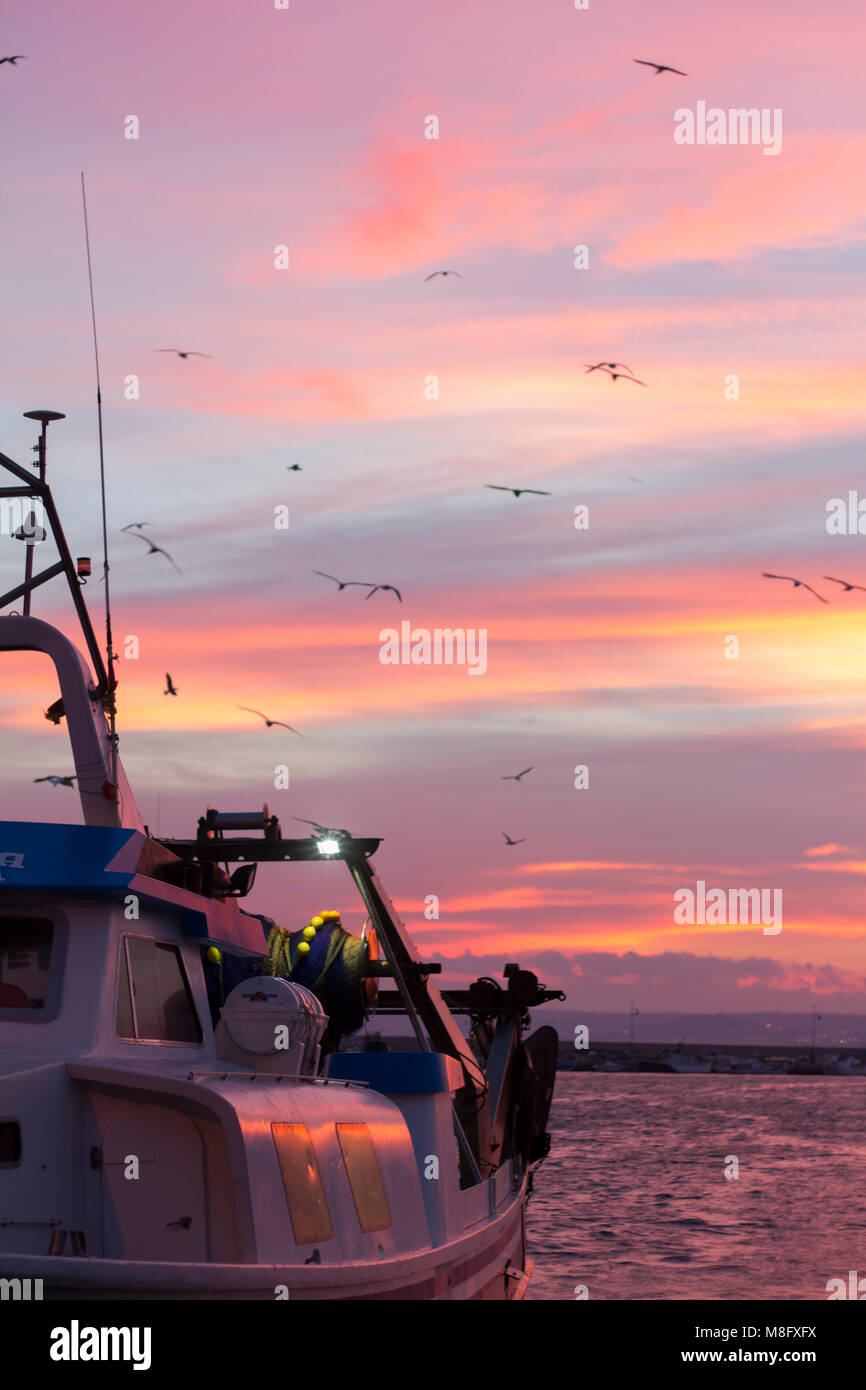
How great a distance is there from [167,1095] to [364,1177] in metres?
3.66

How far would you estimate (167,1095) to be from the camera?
1291 cm

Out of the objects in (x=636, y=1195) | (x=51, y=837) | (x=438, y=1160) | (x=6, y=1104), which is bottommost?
(x=636, y=1195)

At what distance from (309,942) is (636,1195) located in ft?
176

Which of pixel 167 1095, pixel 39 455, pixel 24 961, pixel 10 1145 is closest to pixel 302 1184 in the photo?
pixel 167 1095

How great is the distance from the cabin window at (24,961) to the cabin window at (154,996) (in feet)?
2.09

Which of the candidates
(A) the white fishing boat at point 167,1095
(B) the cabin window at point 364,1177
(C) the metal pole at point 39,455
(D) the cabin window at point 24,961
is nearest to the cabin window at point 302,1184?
(A) the white fishing boat at point 167,1095

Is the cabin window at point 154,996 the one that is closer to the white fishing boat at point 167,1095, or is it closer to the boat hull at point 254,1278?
the white fishing boat at point 167,1095

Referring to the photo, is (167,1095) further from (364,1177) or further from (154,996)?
(364,1177)

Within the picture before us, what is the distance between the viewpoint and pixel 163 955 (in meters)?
14.9

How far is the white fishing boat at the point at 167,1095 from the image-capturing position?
40.8ft

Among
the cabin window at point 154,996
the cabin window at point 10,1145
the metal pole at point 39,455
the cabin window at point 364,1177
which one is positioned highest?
the metal pole at point 39,455

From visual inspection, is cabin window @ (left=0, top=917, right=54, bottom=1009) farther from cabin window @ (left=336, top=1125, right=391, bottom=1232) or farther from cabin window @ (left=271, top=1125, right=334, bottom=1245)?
cabin window @ (left=336, top=1125, right=391, bottom=1232)
